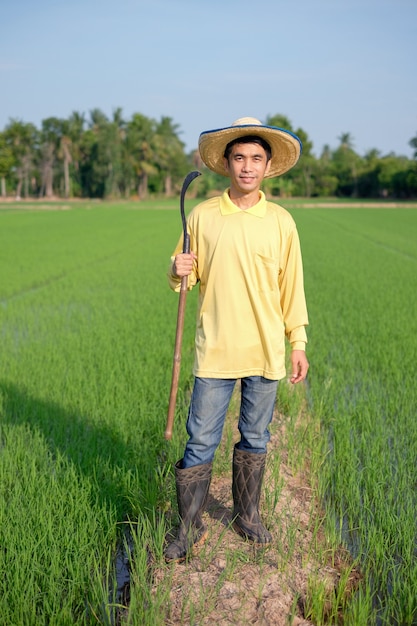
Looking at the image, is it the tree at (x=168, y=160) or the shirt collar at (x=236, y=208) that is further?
the tree at (x=168, y=160)

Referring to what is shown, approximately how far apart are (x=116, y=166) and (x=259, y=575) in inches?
2130

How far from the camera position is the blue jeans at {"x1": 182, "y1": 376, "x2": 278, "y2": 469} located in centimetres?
222

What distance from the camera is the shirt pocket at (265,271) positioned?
221cm

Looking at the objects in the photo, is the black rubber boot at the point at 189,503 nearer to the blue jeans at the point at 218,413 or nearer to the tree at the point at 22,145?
the blue jeans at the point at 218,413

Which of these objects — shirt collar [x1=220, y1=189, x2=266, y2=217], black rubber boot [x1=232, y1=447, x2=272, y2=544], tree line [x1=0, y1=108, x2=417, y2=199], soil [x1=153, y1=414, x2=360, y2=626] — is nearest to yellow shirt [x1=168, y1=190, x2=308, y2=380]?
shirt collar [x1=220, y1=189, x2=266, y2=217]

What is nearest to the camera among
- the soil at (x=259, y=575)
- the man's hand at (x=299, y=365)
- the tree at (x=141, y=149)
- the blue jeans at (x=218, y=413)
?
the soil at (x=259, y=575)

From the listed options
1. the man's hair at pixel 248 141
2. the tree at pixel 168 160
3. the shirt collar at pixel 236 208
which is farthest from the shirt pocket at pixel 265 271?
the tree at pixel 168 160

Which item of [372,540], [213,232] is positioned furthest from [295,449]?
[213,232]

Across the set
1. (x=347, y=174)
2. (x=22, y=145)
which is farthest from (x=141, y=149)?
(x=347, y=174)

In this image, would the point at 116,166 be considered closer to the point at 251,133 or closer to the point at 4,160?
the point at 4,160

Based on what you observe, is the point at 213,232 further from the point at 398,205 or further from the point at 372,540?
the point at 398,205

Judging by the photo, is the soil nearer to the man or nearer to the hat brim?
the man

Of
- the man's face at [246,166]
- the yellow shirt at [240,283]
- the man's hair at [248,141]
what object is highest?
the man's hair at [248,141]

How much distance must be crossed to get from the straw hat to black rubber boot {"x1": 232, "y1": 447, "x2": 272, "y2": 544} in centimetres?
103
